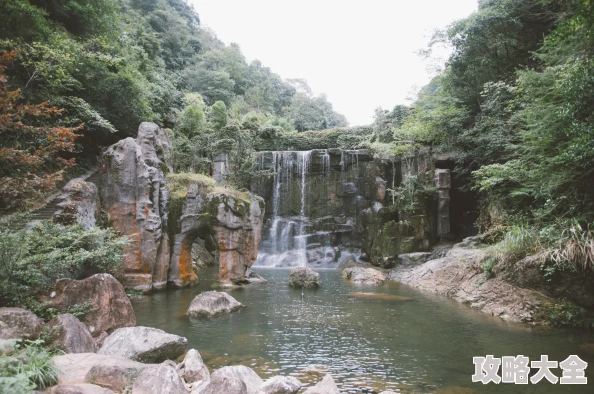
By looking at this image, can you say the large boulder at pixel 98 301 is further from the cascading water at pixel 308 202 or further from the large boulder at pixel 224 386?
the cascading water at pixel 308 202

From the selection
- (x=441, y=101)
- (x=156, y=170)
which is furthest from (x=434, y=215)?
(x=156, y=170)

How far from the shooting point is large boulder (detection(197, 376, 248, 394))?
406 centimetres

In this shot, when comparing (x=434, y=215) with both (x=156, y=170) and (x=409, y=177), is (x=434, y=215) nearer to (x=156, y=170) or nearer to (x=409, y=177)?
(x=409, y=177)

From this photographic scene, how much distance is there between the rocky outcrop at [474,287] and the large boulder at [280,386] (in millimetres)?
6577

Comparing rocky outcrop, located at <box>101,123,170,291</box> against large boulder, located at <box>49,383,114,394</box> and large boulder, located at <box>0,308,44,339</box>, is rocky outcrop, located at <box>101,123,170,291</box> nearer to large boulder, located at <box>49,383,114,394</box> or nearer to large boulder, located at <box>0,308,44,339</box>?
large boulder, located at <box>0,308,44,339</box>

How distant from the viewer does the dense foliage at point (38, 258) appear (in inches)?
236

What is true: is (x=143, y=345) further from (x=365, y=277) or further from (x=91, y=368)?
(x=365, y=277)

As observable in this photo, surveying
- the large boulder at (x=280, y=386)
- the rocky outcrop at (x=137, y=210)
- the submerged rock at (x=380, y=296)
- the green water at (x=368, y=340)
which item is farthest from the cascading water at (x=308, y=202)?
the large boulder at (x=280, y=386)

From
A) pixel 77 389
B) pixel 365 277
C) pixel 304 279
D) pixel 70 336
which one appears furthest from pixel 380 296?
pixel 77 389

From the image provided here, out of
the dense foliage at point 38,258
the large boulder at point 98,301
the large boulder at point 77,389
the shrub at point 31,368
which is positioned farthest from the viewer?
the large boulder at point 98,301

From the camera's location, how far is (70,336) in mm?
5145

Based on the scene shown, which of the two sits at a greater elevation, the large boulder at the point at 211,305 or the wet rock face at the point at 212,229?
the wet rock face at the point at 212,229

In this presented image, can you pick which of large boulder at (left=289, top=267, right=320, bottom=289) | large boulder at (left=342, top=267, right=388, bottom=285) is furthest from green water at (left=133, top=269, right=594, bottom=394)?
large boulder at (left=342, top=267, right=388, bottom=285)

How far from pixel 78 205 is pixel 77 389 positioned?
7738 mm
